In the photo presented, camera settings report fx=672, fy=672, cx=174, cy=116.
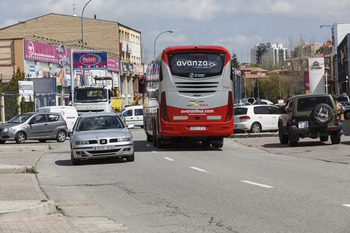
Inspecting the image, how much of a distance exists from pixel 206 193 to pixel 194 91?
11865mm

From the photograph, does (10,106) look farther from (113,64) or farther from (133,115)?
(113,64)

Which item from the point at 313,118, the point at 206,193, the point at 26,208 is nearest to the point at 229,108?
the point at 313,118

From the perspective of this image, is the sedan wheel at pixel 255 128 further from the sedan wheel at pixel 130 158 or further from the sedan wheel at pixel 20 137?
the sedan wheel at pixel 130 158

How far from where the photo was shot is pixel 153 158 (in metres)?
21.4

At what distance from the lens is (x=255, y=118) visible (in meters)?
35.7

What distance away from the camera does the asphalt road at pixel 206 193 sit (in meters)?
8.79

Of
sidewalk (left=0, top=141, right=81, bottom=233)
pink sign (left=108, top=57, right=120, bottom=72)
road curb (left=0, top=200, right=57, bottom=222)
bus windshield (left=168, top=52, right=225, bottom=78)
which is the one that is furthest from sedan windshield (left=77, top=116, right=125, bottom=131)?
pink sign (left=108, top=57, right=120, bottom=72)

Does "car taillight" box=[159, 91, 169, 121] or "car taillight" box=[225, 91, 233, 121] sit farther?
"car taillight" box=[225, 91, 233, 121]

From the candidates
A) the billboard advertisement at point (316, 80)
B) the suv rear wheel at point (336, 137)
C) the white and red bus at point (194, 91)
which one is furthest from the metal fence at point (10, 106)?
the billboard advertisement at point (316, 80)

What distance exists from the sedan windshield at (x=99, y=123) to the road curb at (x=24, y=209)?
964cm

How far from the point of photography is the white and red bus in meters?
23.5

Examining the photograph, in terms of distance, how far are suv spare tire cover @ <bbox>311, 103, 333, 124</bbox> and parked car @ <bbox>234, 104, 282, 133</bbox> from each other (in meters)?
11.6

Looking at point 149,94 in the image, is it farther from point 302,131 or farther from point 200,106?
point 302,131

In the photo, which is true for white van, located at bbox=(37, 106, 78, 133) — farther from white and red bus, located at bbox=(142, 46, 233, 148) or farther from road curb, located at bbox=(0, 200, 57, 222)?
road curb, located at bbox=(0, 200, 57, 222)
